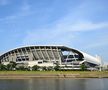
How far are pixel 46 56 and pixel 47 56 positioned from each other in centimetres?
62

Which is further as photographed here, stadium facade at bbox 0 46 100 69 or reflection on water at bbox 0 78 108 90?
stadium facade at bbox 0 46 100 69

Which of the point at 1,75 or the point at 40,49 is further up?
the point at 40,49

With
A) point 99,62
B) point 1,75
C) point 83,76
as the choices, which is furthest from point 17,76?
point 99,62

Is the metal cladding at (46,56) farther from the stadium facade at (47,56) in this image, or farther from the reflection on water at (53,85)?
the reflection on water at (53,85)

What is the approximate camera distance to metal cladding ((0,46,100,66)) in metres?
136

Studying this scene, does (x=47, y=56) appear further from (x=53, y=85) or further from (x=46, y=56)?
(x=53, y=85)

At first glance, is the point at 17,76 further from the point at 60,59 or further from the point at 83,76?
the point at 60,59

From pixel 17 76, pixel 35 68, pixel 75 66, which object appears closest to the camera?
pixel 17 76

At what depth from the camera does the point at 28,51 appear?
458 feet

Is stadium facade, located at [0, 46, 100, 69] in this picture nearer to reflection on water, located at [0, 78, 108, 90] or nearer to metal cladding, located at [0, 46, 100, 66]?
metal cladding, located at [0, 46, 100, 66]

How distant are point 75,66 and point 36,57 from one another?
21.6 meters

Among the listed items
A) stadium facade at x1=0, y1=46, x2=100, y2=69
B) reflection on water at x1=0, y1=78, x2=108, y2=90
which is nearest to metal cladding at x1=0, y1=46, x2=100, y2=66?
stadium facade at x1=0, y1=46, x2=100, y2=69

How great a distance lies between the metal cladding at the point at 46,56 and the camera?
136 meters

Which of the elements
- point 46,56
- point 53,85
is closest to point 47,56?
point 46,56
